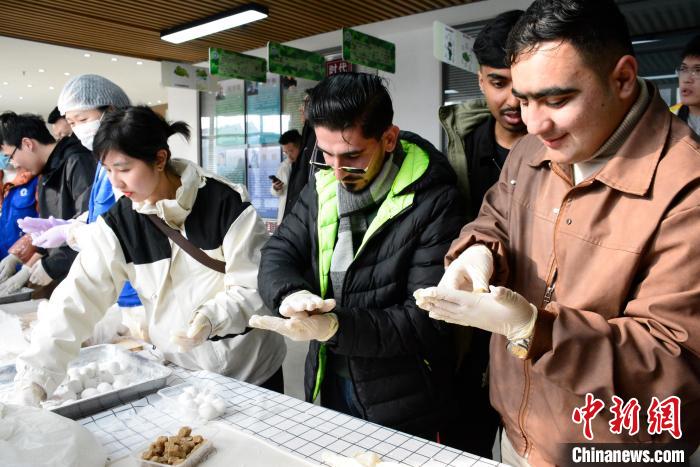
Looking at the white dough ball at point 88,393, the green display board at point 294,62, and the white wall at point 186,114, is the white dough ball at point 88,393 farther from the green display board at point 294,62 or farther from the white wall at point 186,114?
the white wall at point 186,114

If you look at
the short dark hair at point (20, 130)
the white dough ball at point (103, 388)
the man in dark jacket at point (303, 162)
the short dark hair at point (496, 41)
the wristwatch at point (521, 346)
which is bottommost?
the white dough ball at point (103, 388)

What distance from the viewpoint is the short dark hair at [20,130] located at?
10.9ft

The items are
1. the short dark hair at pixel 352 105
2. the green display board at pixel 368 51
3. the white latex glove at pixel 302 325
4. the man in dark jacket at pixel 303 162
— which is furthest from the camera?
the green display board at pixel 368 51

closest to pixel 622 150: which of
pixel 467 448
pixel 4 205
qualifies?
pixel 467 448

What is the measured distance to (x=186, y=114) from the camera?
28.0ft

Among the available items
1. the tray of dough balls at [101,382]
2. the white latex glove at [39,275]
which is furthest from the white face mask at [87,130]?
the tray of dough balls at [101,382]

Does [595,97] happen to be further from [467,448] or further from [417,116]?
[417,116]

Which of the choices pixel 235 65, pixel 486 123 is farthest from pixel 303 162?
pixel 235 65

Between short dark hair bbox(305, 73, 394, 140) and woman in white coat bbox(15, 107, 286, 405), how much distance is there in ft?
1.73

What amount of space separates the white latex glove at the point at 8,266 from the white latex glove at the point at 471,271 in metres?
2.99

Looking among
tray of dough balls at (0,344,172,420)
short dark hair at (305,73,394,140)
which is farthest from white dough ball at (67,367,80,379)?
short dark hair at (305,73,394,140)

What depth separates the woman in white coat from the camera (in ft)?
5.70

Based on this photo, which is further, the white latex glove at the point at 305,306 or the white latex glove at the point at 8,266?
the white latex glove at the point at 8,266

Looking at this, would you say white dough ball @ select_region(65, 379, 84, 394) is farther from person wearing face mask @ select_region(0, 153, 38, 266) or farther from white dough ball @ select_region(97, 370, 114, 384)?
person wearing face mask @ select_region(0, 153, 38, 266)
